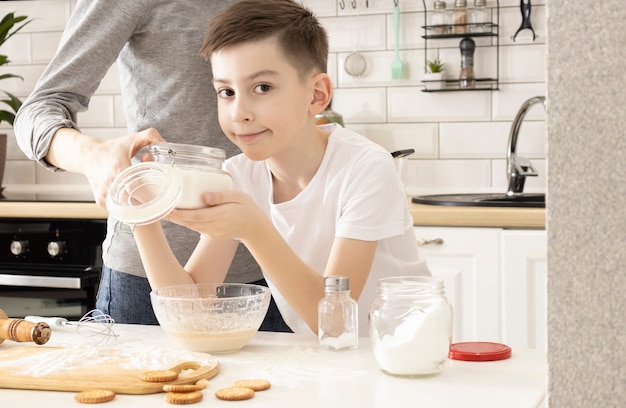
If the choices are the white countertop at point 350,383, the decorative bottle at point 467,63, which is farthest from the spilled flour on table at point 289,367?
the decorative bottle at point 467,63

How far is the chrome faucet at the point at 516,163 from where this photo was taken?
274 cm

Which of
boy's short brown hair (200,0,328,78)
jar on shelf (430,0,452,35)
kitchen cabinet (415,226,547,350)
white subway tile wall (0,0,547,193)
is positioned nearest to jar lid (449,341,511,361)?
boy's short brown hair (200,0,328,78)

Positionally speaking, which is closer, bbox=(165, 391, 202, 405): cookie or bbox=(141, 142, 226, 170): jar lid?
bbox=(165, 391, 202, 405): cookie

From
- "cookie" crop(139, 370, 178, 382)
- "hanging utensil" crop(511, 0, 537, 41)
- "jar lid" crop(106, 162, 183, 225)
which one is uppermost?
"hanging utensil" crop(511, 0, 537, 41)

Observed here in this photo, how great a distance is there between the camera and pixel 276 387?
39.6 inches

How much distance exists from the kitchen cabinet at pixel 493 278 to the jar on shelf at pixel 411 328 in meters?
1.29

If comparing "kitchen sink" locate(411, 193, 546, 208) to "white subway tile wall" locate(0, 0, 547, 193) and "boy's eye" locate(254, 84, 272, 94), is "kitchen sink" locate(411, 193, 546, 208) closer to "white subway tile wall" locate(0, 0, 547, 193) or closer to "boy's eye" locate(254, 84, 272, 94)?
"white subway tile wall" locate(0, 0, 547, 193)

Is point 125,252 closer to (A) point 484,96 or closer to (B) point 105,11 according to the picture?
(B) point 105,11

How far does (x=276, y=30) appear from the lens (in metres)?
1.52

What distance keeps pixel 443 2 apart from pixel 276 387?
7.08 feet

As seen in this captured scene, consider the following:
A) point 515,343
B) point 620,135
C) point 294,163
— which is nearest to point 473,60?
point 515,343

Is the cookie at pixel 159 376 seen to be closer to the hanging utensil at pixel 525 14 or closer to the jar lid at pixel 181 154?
the jar lid at pixel 181 154

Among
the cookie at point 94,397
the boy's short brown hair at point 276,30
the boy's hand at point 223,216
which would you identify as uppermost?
the boy's short brown hair at point 276,30

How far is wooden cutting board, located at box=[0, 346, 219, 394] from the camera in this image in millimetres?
998
